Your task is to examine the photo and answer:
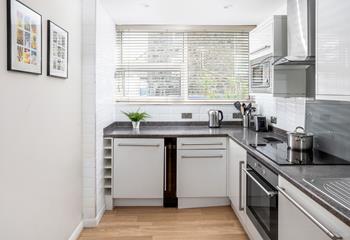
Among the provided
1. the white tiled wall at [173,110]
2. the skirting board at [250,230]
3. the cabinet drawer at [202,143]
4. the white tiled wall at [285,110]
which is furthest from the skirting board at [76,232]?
the white tiled wall at [285,110]

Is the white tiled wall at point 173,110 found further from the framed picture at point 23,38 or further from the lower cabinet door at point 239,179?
the framed picture at point 23,38

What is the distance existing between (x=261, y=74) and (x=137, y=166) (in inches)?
68.6

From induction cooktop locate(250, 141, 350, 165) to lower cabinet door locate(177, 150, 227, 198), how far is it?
1.16 metres

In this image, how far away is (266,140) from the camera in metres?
3.57

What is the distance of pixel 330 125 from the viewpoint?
8.93 ft

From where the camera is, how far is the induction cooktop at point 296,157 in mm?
2416

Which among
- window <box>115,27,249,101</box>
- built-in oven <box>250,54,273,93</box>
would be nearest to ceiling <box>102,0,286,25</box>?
window <box>115,27,249,101</box>

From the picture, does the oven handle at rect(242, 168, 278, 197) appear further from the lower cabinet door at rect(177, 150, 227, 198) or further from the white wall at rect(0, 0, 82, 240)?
the white wall at rect(0, 0, 82, 240)

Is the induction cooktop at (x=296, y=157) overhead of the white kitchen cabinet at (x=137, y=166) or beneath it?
overhead

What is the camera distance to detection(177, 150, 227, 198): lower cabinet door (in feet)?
13.5

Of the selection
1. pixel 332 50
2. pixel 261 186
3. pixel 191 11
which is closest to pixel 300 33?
pixel 332 50

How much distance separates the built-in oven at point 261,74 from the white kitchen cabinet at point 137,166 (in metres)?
1.24

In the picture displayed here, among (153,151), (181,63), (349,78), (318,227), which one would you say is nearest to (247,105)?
(181,63)

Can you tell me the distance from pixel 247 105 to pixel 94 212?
2.43 meters
